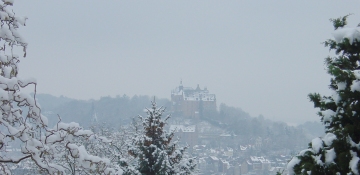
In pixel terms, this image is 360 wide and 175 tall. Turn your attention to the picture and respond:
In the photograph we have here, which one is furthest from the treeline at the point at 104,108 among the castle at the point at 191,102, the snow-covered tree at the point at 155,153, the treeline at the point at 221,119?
the snow-covered tree at the point at 155,153

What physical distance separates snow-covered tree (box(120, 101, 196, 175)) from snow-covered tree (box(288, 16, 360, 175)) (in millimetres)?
4490

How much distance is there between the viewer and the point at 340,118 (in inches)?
111

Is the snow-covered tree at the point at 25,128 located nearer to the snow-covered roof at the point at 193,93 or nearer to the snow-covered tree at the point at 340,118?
the snow-covered tree at the point at 340,118

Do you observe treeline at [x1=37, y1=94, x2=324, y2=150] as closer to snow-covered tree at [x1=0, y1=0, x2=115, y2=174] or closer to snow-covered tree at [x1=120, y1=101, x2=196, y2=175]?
snow-covered tree at [x1=120, y1=101, x2=196, y2=175]

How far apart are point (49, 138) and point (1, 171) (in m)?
0.40

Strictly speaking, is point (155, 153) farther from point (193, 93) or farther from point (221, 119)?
point (193, 93)

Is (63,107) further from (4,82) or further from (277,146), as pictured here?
(4,82)

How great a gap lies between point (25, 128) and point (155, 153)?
5131mm

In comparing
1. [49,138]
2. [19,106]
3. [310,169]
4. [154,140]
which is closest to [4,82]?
[19,106]

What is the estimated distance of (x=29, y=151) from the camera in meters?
2.18

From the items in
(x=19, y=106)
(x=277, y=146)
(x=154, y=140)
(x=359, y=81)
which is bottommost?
(x=277, y=146)

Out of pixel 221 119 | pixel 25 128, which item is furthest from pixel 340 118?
pixel 221 119

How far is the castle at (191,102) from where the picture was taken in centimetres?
11712

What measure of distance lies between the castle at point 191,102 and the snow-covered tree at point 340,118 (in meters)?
113
